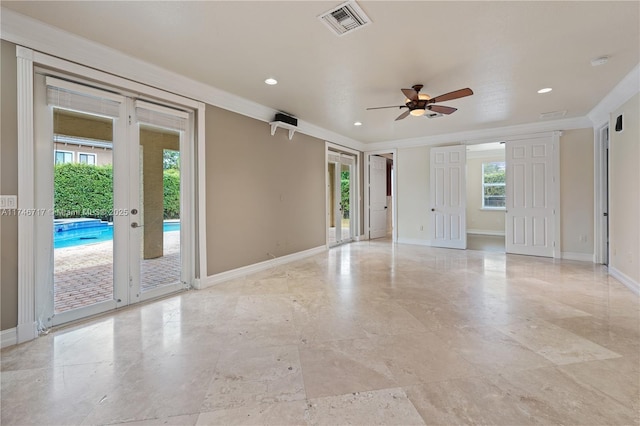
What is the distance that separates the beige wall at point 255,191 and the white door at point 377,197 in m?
2.43

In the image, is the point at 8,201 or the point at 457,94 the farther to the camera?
the point at 457,94

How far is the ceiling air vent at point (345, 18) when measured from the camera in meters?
2.26

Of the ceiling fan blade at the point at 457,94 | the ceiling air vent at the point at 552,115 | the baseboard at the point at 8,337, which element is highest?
the ceiling air vent at the point at 552,115

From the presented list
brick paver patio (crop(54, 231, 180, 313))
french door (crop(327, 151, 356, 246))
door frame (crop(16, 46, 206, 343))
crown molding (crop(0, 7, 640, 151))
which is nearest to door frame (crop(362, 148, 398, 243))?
french door (crop(327, 151, 356, 246))

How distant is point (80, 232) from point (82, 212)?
202mm

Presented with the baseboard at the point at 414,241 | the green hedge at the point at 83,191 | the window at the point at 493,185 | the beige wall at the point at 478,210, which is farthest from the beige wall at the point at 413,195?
the green hedge at the point at 83,191

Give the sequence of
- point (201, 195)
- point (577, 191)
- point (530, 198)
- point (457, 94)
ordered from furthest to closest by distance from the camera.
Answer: point (530, 198)
point (577, 191)
point (201, 195)
point (457, 94)

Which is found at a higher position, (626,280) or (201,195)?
(201,195)

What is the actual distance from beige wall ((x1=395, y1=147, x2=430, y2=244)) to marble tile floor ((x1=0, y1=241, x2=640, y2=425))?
356cm

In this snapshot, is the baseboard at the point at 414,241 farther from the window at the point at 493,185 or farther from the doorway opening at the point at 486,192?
the window at the point at 493,185

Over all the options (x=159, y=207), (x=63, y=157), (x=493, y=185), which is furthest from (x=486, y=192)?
(x=63, y=157)

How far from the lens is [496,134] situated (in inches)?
246

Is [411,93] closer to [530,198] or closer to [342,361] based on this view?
[342,361]

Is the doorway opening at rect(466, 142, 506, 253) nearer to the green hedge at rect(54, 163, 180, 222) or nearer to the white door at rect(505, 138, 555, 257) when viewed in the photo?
the white door at rect(505, 138, 555, 257)
